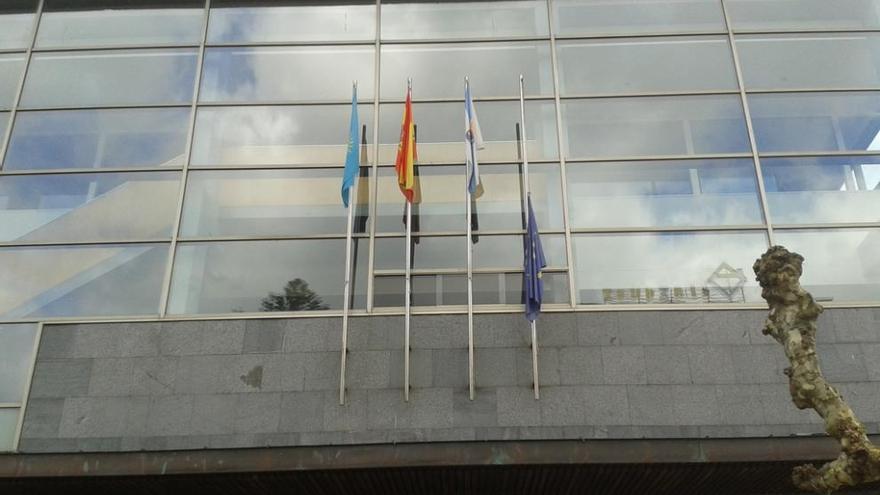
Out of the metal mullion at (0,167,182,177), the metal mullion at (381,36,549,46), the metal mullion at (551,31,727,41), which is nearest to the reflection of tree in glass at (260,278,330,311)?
the metal mullion at (0,167,182,177)

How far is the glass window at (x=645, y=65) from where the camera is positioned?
44.9ft

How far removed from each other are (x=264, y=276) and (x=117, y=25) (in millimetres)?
6156

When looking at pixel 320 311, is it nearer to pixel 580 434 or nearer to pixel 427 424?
pixel 427 424

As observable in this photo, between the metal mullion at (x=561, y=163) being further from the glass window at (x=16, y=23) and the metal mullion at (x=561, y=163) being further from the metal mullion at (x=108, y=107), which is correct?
the glass window at (x=16, y=23)

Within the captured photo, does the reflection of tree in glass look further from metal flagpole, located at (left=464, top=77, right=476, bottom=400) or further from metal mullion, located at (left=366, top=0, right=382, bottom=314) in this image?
metal flagpole, located at (left=464, top=77, right=476, bottom=400)

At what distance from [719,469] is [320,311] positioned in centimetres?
616

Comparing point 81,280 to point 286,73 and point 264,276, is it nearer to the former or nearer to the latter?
point 264,276

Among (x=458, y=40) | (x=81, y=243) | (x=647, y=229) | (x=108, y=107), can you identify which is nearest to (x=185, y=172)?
(x=81, y=243)

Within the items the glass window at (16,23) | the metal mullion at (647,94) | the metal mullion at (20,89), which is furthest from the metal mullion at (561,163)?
the glass window at (16,23)

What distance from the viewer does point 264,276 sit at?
40.7ft

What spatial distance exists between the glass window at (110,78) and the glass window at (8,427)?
219 inches

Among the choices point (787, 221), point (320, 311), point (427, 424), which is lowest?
point (427, 424)

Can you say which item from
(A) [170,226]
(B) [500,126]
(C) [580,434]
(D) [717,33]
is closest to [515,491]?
(C) [580,434]

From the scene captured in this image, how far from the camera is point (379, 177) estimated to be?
13008 mm
